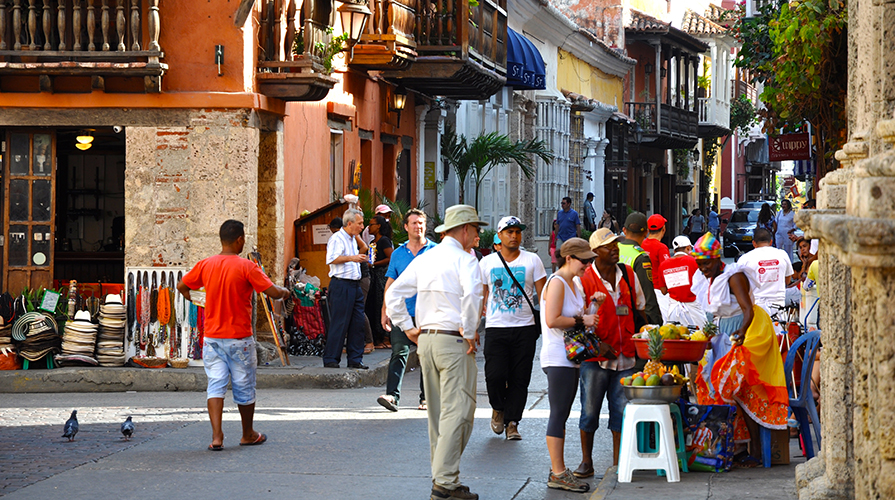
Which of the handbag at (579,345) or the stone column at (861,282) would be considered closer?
the stone column at (861,282)

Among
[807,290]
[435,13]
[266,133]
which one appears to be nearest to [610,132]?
[435,13]

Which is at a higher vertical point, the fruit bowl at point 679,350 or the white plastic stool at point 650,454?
the fruit bowl at point 679,350

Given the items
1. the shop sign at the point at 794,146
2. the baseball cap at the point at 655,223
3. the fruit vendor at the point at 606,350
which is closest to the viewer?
the fruit vendor at the point at 606,350

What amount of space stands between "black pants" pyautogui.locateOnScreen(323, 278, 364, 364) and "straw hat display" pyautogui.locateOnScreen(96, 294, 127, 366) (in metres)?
2.11

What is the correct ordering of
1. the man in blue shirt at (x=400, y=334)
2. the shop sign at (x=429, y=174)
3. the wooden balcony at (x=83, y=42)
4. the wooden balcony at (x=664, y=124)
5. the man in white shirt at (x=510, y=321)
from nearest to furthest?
1. the man in white shirt at (x=510, y=321)
2. the man in blue shirt at (x=400, y=334)
3. the wooden balcony at (x=83, y=42)
4. the shop sign at (x=429, y=174)
5. the wooden balcony at (x=664, y=124)

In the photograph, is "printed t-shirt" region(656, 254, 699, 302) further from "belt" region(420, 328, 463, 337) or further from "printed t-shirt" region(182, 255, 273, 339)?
"printed t-shirt" region(182, 255, 273, 339)

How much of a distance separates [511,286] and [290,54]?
5930 mm

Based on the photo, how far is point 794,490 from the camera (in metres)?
7.13

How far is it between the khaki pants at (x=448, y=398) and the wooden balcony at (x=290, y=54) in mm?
6790

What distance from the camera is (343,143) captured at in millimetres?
17719

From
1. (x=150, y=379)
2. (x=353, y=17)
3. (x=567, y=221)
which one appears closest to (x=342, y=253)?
(x=150, y=379)

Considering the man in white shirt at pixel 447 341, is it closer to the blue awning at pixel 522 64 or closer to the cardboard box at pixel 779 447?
the cardboard box at pixel 779 447

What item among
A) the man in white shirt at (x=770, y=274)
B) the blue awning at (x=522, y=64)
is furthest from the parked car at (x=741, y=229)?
the man in white shirt at (x=770, y=274)

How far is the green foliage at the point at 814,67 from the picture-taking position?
12102 millimetres
